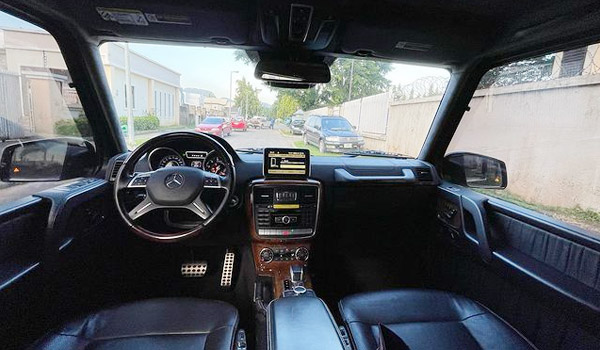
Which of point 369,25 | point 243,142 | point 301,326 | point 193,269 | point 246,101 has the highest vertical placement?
point 369,25

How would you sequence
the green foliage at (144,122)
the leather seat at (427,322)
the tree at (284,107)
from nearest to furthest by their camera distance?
1. the leather seat at (427,322)
2. the green foliage at (144,122)
3. the tree at (284,107)

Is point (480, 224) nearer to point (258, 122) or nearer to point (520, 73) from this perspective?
point (520, 73)

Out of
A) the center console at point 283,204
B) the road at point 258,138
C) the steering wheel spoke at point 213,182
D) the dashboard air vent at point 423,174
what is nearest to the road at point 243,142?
the road at point 258,138

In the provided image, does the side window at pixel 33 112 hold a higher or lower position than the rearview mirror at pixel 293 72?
lower

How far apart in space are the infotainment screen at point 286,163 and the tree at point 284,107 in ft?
2.22

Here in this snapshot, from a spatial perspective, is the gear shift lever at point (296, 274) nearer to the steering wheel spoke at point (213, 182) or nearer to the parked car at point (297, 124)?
the steering wheel spoke at point (213, 182)

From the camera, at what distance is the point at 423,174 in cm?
246

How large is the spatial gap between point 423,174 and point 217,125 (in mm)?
1665

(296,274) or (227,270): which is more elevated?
(296,274)

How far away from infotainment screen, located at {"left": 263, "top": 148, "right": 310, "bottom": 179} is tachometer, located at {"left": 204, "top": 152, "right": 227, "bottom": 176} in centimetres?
29

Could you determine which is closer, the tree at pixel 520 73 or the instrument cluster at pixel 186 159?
the tree at pixel 520 73

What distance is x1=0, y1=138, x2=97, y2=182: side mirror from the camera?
1623 millimetres

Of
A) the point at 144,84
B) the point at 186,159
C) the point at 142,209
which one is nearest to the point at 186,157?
the point at 186,159

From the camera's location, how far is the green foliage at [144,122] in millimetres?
2303
